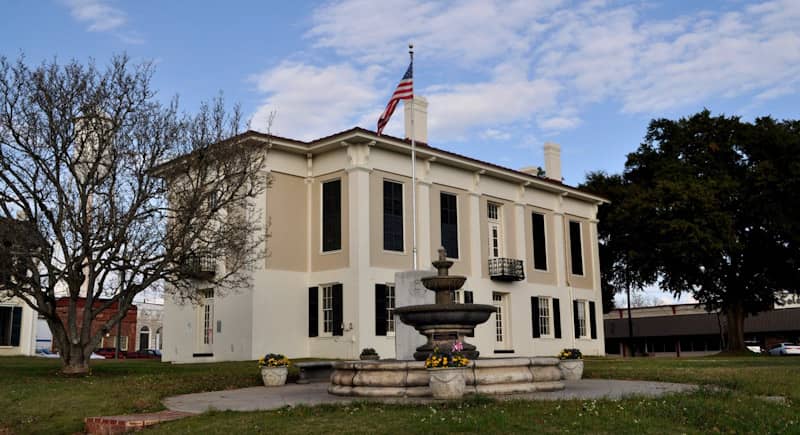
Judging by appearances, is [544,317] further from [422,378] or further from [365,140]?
[422,378]

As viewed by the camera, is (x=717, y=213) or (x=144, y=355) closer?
(x=717, y=213)

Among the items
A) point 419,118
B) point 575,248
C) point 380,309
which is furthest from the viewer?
point 575,248

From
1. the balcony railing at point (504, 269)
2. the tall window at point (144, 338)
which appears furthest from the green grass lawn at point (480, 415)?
the tall window at point (144, 338)

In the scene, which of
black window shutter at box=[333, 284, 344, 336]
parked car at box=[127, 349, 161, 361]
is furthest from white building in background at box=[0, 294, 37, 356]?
black window shutter at box=[333, 284, 344, 336]

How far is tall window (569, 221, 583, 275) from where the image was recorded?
131 feet

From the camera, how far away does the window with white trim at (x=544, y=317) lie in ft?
122

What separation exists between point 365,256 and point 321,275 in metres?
2.19

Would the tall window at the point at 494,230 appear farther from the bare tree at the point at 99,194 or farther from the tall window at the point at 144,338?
the tall window at the point at 144,338

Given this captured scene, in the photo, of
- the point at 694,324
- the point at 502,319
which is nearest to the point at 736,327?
the point at 502,319

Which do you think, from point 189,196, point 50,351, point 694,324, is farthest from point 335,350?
point 694,324

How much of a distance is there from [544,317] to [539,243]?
11.9 feet

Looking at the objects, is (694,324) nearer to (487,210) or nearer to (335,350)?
(487,210)

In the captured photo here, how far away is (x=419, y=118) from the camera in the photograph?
3412 cm

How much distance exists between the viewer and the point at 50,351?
51.5 m
